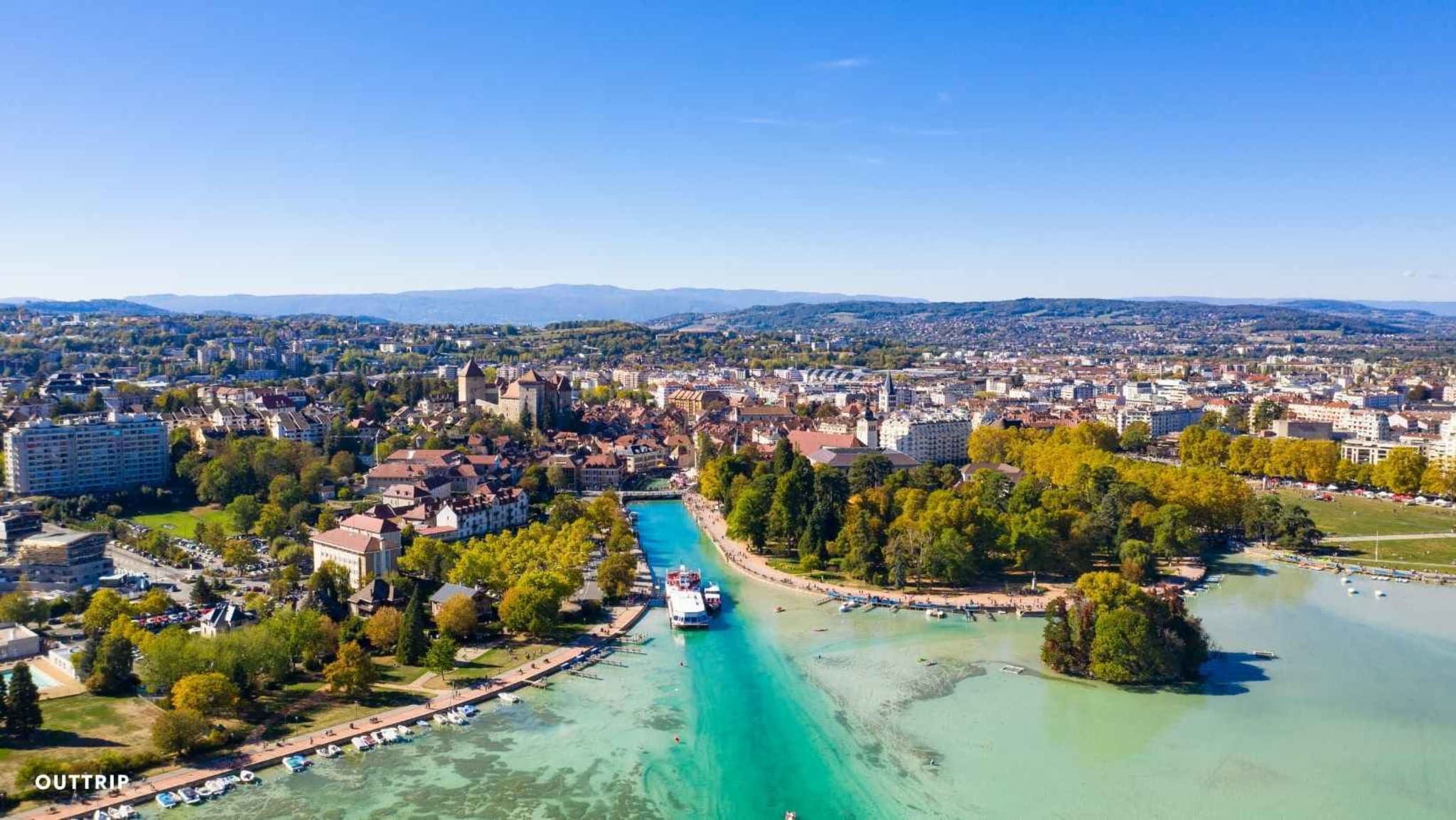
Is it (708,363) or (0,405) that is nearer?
(0,405)

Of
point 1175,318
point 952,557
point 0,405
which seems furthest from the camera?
point 1175,318

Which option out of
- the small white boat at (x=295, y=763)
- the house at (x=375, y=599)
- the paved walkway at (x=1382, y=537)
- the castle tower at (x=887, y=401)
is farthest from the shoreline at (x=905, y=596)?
the castle tower at (x=887, y=401)

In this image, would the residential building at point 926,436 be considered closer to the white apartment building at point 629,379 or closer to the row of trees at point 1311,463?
the row of trees at point 1311,463

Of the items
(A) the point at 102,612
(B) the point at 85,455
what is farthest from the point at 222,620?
(B) the point at 85,455

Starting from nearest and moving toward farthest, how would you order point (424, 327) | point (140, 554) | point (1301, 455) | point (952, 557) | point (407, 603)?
1. point (407, 603)
2. point (952, 557)
3. point (140, 554)
4. point (1301, 455)
5. point (424, 327)

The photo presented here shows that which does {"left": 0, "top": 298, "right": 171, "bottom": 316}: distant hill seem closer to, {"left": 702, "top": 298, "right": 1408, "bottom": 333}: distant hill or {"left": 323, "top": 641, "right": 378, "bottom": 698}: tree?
{"left": 702, "top": 298, "right": 1408, "bottom": 333}: distant hill

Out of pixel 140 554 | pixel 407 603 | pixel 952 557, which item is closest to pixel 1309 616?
pixel 952 557

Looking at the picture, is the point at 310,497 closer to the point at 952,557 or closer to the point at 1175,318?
the point at 952,557
